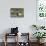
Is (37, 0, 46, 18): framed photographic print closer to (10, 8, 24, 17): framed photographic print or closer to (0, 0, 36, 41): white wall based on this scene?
(0, 0, 36, 41): white wall

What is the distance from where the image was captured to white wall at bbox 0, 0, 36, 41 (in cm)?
660

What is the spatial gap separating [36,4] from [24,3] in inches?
20.0

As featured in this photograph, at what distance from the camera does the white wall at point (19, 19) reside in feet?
21.7

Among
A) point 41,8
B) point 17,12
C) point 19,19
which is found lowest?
point 19,19

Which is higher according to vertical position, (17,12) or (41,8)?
(41,8)

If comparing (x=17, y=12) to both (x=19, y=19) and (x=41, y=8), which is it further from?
(x=41, y=8)

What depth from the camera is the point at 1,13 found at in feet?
21.7

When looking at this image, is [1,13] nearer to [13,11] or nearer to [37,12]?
[13,11]

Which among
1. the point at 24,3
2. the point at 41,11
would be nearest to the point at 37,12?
the point at 41,11

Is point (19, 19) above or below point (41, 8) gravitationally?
below

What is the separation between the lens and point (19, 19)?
6.67 metres

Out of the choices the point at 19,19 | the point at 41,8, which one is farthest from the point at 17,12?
the point at 41,8

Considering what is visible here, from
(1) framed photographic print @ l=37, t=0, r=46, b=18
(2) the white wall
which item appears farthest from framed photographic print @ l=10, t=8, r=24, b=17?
(1) framed photographic print @ l=37, t=0, r=46, b=18

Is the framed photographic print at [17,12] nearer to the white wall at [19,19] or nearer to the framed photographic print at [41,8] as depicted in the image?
the white wall at [19,19]
